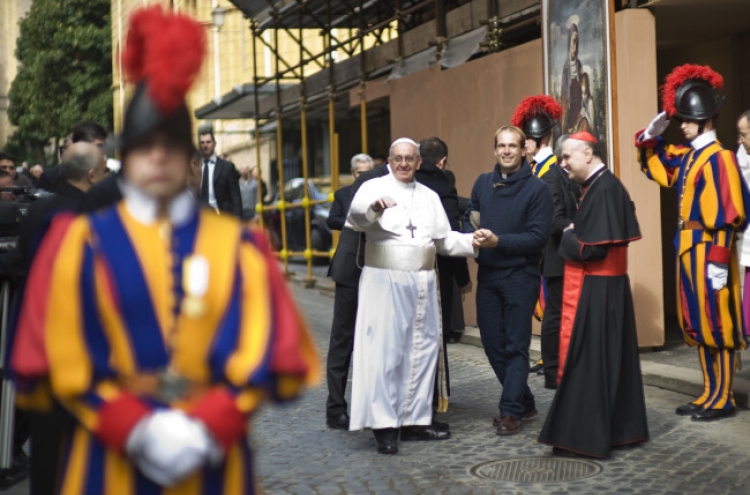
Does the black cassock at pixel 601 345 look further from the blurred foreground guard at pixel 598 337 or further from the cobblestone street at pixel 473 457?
the cobblestone street at pixel 473 457

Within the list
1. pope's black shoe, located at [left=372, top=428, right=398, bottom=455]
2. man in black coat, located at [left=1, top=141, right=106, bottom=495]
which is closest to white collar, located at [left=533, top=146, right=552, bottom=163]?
pope's black shoe, located at [left=372, top=428, right=398, bottom=455]

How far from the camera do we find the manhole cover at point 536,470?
22.6 feet

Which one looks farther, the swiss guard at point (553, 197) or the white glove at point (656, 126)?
the swiss guard at point (553, 197)

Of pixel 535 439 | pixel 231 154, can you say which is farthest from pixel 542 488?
pixel 231 154

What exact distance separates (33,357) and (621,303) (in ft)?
16.2

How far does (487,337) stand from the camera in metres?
8.34

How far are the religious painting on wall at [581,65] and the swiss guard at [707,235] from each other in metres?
2.20

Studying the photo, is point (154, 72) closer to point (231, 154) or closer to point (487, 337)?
point (487, 337)

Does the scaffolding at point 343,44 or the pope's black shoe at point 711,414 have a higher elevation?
the scaffolding at point 343,44

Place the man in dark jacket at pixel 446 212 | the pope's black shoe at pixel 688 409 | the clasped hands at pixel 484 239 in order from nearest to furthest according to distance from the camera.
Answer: the clasped hands at pixel 484 239, the pope's black shoe at pixel 688 409, the man in dark jacket at pixel 446 212

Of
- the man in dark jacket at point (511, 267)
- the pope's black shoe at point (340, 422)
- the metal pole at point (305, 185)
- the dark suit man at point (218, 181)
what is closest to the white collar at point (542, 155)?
the man in dark jacket at point (511, 267)

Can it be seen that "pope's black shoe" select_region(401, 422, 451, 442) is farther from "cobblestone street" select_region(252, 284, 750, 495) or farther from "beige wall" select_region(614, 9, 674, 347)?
"beige wall" select_region(614, 9, 674, 347)

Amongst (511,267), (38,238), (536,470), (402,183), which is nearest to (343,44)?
(511,267)

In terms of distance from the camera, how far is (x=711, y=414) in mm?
8195
